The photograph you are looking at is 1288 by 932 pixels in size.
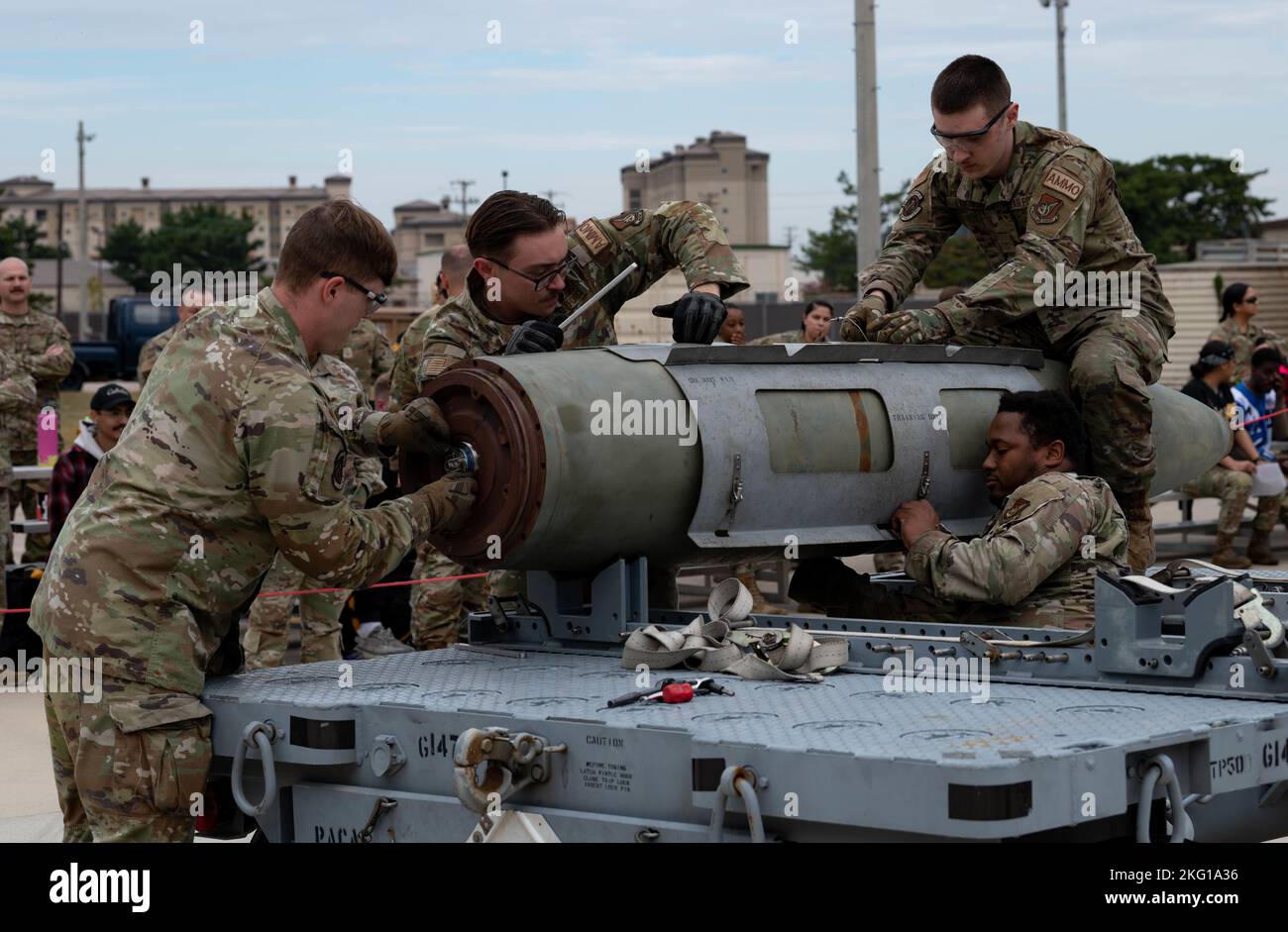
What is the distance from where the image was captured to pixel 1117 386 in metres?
5.89

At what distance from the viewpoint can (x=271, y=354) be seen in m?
4.26

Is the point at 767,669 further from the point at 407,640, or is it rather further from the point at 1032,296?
the point at 407,640

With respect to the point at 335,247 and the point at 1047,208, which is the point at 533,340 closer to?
the point at 335,247

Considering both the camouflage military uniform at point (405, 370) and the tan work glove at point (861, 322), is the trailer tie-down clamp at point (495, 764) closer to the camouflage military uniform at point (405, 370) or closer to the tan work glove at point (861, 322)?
the tan work glove at point (861, 322)

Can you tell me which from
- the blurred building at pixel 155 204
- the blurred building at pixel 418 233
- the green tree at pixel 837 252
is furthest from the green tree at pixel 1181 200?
the blurred building at pixel 155 204

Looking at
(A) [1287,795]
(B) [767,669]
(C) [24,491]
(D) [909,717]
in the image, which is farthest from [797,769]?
Result: (C) [24,491]

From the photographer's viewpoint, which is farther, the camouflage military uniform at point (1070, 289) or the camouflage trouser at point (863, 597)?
the camouflage military uniform at point (1070, 289)

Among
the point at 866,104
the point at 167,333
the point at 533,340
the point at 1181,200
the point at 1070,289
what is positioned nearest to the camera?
the point at 533,340

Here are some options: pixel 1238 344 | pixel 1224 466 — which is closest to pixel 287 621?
pixel 1224 466

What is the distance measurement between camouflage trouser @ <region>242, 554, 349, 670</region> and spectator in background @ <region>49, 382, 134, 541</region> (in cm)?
123

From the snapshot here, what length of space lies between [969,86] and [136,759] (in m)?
3.42

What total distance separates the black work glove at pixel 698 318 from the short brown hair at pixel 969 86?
4.17 feet

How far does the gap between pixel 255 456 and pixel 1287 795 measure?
2.52 metres

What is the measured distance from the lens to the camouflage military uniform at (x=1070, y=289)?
5.93 m
